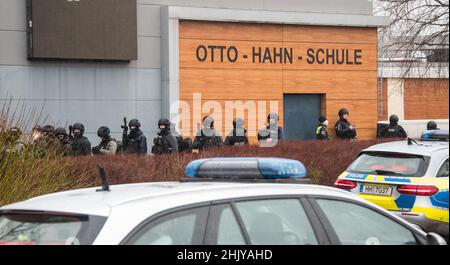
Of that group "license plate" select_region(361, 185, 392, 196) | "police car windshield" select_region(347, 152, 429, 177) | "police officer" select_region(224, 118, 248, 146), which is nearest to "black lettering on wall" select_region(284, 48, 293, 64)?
"police officer" select_region(224, 118, 248, 146)

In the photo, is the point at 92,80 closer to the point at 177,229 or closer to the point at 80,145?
the point at 80,145

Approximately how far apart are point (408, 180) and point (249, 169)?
6.12 meters

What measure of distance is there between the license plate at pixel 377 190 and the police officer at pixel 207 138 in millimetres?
6428

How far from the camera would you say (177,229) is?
4496mm

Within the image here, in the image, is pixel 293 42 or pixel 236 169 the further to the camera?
pixel 293 42

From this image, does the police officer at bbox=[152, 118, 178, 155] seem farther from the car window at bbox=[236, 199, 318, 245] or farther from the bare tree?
the car window at bbox=[236, 199, 318, 245]

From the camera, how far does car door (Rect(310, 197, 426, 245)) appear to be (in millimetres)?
5102

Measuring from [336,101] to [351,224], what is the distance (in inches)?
726

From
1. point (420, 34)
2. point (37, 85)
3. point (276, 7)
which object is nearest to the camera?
point (37, 85)

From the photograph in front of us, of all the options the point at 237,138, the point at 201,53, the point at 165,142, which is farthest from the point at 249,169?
the point at 201,53

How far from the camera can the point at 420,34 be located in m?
25.0

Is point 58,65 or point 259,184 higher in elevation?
point 58,65

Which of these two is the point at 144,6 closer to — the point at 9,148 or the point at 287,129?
the point at 287,129
